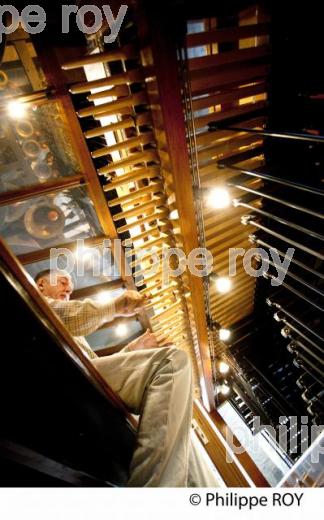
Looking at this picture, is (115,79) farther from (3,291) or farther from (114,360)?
(114,360)

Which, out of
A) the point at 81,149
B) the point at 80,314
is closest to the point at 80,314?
the point at 80,314

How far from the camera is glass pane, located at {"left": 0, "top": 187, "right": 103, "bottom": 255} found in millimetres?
3350

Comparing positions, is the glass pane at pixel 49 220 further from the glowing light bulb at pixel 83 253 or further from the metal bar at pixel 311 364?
the metal bar at pixel 311 364

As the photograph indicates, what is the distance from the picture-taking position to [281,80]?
10.1ft

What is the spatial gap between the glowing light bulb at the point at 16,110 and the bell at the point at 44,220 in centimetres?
106

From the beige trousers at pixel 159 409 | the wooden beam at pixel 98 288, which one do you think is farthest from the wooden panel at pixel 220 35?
the wooden beam at pixel 98 288

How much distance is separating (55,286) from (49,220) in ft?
3.11

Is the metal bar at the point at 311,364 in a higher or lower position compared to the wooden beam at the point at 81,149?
lower

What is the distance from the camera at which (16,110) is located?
104 inches

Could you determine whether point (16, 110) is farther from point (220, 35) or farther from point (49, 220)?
point (220, 35)

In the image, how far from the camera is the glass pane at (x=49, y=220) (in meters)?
3.35
